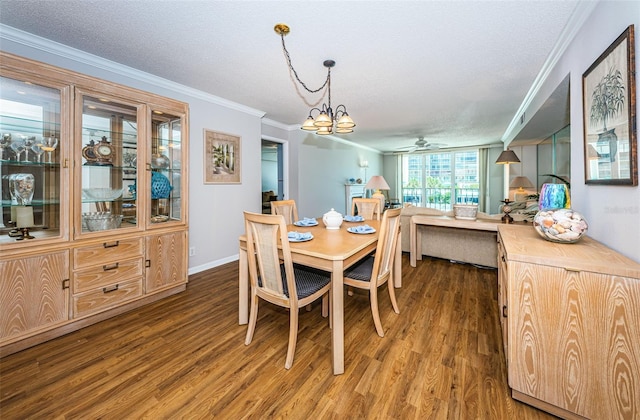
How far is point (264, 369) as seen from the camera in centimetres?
161

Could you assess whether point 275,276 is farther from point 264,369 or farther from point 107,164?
point 107,164

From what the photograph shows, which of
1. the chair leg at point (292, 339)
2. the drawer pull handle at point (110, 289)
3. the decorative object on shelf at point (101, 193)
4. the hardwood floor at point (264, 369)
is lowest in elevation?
the hardwood floor at point (264, 369)

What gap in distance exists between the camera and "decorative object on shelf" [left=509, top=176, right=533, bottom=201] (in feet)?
16.8

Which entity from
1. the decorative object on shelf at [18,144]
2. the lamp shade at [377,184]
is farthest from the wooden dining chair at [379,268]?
the lamp shade at [377,184]

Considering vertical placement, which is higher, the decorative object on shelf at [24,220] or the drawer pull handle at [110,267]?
the decorative object on shelf at [24,220]

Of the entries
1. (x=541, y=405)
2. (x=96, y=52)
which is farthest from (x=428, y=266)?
(x=96, y=52)

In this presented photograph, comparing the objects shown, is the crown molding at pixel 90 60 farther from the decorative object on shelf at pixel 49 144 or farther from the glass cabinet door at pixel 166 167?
the decorative object on shelf at pixel 49 144

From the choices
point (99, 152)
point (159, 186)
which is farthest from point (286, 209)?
point (99, 152)

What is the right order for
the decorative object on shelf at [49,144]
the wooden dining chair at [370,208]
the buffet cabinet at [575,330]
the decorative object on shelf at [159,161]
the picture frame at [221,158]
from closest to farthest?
1. the buffet cabinet at [575,330]
2. the decorative object on shelf at [49,144]
3. the decorative object on shelf at [159,161]
4. the wooden dining chair at [370,208]
5. the picture frame at [221,158]

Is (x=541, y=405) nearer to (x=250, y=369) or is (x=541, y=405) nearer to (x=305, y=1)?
(x=250, y=369)

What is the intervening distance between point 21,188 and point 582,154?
160 inches

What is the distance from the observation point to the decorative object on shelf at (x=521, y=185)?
5.13 m

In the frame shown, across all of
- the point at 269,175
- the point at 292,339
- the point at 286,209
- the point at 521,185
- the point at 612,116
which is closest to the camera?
the point at 612,116

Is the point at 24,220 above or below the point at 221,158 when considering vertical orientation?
below
